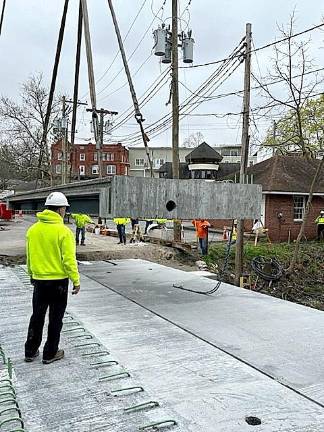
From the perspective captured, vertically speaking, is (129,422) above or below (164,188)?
below

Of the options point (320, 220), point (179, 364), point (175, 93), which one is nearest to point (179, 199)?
point (179, 364)

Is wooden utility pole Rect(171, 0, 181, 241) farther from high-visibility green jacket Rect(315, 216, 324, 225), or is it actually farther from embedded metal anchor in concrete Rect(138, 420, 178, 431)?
embedded metal anchor in concrete Rect(138, 420, 178, 431)

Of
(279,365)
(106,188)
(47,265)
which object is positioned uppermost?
(106,188)

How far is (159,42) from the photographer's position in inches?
612

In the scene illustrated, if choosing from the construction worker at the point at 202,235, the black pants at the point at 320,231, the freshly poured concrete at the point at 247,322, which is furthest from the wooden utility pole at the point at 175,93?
the black pants at the point at 320,231

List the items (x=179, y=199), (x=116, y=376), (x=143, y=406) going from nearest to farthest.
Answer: (x=143, y=406) → (x=116, y=376) → (x=179, y=199)

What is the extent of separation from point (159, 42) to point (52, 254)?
1282 centimetres

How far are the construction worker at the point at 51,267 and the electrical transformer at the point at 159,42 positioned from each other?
40.2ft

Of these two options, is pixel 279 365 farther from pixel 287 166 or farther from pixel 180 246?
pixel 287 166

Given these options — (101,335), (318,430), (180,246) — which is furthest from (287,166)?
(318,430)

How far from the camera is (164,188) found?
6.71 meters

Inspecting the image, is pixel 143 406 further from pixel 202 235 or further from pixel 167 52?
pixel 167 52

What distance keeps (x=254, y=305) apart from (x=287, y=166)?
68.9ft

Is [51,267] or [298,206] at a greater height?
[298,206]
